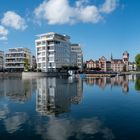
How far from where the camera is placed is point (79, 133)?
19609mm

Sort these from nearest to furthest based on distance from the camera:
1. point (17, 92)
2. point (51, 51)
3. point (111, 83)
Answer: point (17, 92) < point (111, 83) < point (51, 51)

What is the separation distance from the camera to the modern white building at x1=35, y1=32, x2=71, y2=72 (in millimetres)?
169750

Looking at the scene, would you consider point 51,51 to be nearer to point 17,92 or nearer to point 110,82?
point 110,82

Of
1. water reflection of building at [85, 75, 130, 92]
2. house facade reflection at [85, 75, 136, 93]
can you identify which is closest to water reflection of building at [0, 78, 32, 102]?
house facade reflection at [85, 75, 136, 93]

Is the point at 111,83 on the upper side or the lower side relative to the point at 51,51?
lower

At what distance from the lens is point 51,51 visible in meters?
171

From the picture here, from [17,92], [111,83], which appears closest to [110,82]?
[111,83]

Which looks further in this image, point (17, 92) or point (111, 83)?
point (111, 83)

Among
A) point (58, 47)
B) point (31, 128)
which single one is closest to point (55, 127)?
point (31, 128)

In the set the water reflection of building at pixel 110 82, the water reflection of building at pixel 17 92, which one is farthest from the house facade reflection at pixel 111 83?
the water reflection of building at pixel 17 92

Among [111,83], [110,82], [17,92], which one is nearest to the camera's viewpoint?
[17,92]

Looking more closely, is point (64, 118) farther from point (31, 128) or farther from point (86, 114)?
point (31, 128)

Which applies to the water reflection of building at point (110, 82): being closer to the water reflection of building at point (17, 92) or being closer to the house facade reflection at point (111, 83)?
the house facade reflection at point (111, 83)

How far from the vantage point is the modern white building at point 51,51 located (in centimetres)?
16975
